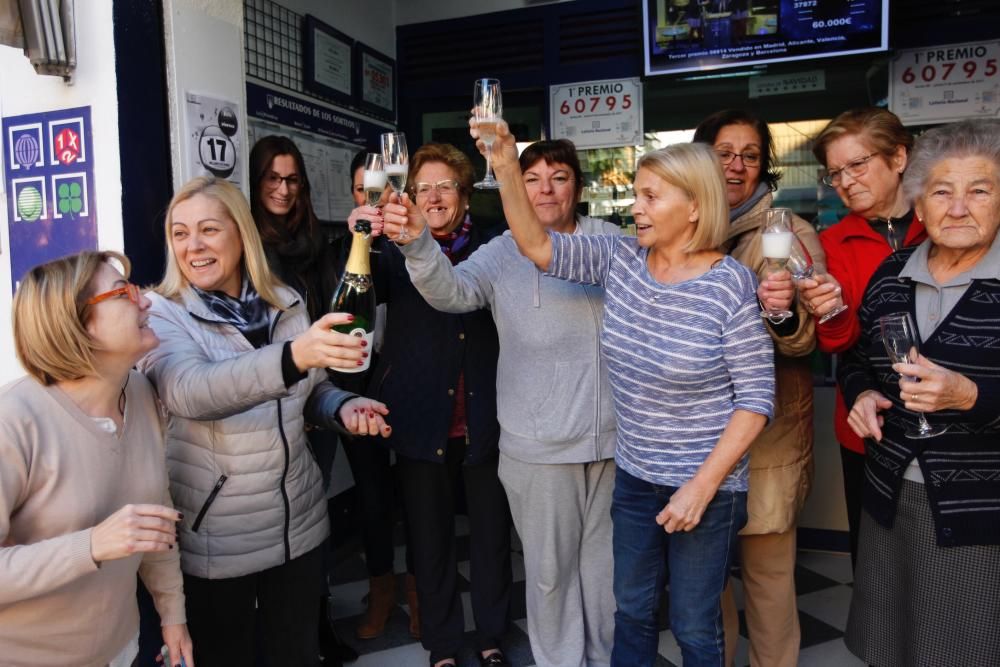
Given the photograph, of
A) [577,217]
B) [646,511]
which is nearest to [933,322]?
[646,511]

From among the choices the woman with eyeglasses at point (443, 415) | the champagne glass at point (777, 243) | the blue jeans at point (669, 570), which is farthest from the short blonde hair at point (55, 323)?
the champagne glass at point (777, 243)

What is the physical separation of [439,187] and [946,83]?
2.80 m

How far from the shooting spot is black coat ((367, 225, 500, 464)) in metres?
2.59

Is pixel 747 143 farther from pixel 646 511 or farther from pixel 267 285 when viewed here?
pixel 267 285

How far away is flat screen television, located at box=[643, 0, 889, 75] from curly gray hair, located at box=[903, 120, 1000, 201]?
1.94 meters

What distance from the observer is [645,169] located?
199cm

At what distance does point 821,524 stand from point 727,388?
2.38 m

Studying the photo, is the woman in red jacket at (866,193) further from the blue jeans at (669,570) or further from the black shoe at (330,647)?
the black shoe at (330,647)

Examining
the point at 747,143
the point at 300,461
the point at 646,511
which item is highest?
the point at 747,143

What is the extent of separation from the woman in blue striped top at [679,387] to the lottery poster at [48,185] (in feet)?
4.17

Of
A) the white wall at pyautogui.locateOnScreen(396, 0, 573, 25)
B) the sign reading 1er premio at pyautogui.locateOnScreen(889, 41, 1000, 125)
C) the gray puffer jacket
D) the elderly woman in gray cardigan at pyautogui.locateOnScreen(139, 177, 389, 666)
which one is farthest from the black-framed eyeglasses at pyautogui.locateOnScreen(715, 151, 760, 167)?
the white wall at pyautogui.locateOnScreen(396, 0, 573, 25)

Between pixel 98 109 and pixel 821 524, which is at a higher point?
pixel 98 109

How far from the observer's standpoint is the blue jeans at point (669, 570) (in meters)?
1.93

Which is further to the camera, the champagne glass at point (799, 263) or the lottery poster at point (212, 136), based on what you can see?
the lottery poster at point (212, 136)
